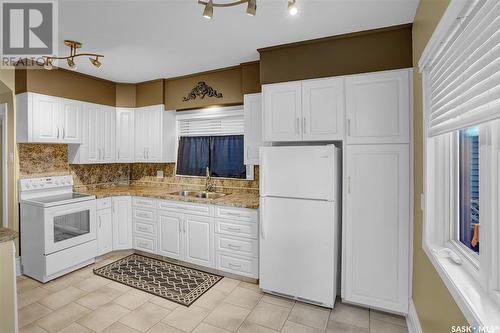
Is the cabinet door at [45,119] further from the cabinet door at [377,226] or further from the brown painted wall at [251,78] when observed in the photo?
the cabinet door at [377,226]

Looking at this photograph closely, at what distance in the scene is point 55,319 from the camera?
2.39 metres

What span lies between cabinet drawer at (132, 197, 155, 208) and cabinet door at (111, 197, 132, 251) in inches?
3.5

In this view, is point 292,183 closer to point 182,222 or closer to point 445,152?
point 445,152

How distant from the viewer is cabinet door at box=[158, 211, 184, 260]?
344 cm

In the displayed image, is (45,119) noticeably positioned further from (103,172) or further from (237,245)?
(237,245)

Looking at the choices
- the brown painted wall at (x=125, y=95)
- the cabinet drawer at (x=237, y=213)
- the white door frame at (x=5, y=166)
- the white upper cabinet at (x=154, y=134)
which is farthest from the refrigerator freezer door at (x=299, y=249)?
the white door frame at (x=5, y=166)

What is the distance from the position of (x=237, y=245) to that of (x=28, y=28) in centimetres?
287

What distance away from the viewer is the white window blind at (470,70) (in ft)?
3.14

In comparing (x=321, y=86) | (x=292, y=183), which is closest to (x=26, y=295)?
(x=292, y=183)

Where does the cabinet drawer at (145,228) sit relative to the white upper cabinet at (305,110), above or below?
below
